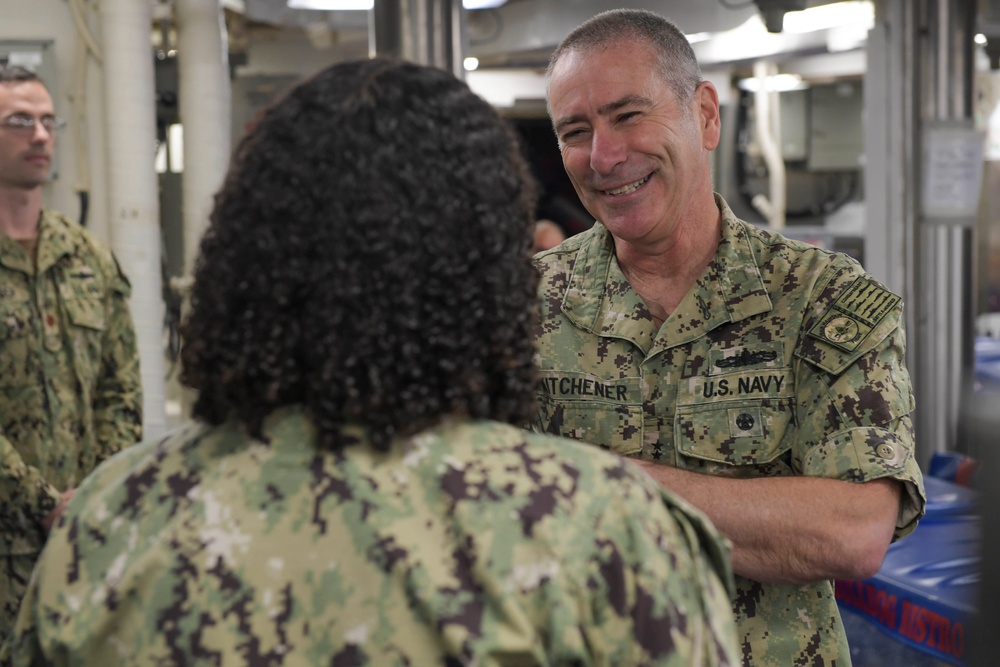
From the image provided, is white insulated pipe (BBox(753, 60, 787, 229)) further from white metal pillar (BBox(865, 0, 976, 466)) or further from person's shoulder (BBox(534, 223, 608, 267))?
person's shoulder (BBox(534, 223, 608, 267))

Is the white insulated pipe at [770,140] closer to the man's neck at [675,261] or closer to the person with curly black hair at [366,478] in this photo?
the man's neck at [675,261]

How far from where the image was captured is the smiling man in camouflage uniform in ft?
4.85

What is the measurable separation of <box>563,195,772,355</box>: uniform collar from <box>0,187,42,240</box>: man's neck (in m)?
2.14

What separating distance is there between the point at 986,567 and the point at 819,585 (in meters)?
0.81

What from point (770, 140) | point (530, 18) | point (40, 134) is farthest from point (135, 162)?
point (770, 140)

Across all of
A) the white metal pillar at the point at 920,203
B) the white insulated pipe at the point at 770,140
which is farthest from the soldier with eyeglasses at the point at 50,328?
the white insulated pipe at the point at 770,140

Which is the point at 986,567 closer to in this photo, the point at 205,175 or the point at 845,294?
the point at 845,294

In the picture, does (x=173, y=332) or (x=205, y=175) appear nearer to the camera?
(x=205, y=175)

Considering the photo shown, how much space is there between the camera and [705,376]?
1685 millimetres

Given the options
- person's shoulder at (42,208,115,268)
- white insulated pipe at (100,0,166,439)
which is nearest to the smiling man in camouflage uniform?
person's shoulder at (42,208,115,268)

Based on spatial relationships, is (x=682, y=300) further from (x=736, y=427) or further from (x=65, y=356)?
(x=65, y=356)

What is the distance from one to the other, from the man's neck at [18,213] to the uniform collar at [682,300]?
2139 mm

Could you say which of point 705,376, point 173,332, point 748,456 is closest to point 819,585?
point 748,456

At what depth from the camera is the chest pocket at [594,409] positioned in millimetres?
1708
